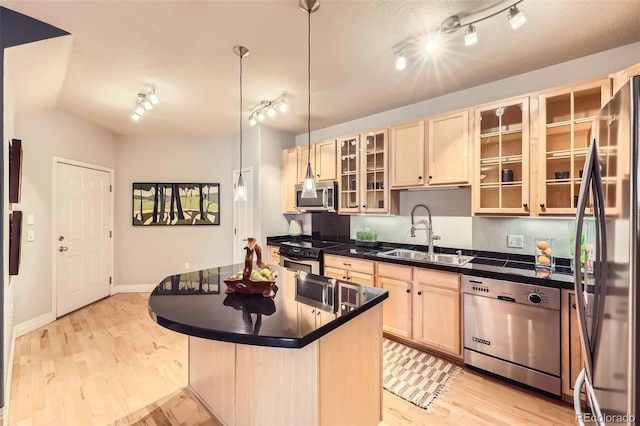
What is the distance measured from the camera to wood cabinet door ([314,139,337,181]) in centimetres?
392

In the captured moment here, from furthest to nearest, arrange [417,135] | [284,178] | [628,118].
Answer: [284,178] < [417,135] < [628,118]

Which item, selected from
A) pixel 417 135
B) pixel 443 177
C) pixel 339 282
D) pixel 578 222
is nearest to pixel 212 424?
pixel 339 282

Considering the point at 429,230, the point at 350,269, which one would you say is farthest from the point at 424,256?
the point at 350,269

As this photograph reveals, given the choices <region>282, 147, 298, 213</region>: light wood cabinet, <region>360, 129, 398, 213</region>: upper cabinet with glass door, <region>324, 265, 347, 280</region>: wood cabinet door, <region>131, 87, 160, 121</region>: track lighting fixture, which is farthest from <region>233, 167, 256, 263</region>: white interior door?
<region>360, 129, 398, 213</region>: upper cabinet with glass door

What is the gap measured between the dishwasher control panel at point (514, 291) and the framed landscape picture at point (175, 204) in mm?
4146

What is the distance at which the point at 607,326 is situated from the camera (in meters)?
0.81

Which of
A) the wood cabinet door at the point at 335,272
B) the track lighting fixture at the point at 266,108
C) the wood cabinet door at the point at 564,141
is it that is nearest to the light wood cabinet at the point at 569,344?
the wood cabinet door at the point at 564,141

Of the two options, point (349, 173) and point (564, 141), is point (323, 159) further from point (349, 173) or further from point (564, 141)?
point (564, 141)

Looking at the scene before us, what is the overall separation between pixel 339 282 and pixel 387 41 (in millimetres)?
1818

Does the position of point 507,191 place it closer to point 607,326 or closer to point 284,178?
point 607,326

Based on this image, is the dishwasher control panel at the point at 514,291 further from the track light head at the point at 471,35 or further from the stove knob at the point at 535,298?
the track light head at the point at 471,35

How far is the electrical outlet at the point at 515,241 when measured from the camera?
2.73 meters

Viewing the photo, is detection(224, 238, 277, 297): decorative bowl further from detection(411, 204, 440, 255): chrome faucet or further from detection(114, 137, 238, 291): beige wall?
detection(114, 137, 238, 291): beige wall

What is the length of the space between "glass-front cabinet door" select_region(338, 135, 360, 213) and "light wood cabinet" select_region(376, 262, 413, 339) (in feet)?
3.13
